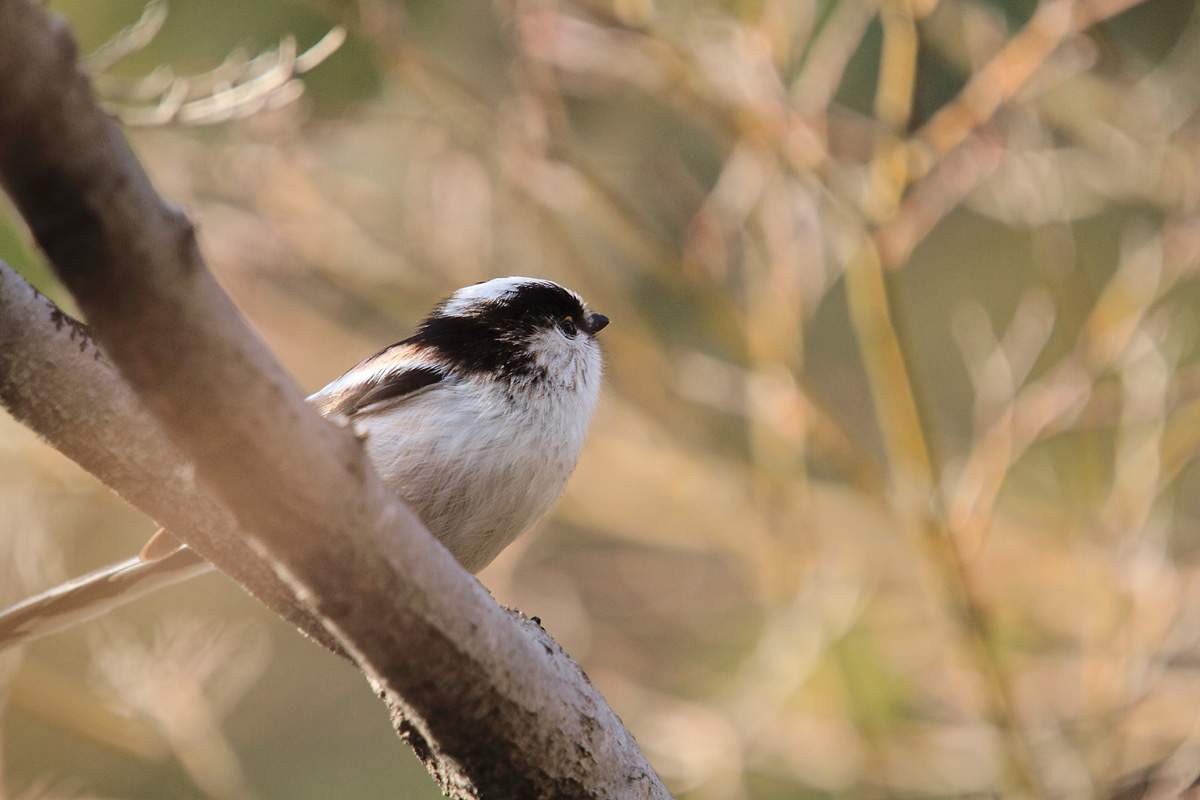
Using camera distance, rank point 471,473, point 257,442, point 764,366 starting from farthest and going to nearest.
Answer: point 764,366 → point 471,473 → point 257,442

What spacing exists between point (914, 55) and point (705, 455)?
191cm

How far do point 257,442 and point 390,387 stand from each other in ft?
4.93

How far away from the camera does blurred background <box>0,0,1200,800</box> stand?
3.26 m

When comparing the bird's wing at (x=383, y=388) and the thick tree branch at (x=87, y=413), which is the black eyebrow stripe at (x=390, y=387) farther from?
the thick tree branch at (x=87, y=413)

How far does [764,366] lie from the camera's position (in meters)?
3.80

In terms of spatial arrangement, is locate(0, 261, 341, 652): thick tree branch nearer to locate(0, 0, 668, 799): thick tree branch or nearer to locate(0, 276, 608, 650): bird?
locate(0, 0, 668, 799): thick tree branch

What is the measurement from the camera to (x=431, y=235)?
431cm

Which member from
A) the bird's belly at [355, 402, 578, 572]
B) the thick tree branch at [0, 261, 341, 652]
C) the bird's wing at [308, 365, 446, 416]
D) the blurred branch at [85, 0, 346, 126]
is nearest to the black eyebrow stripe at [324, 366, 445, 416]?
the bird's wing at [308, 365, 446, 416]

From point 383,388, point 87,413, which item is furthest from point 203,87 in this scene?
point 87,413

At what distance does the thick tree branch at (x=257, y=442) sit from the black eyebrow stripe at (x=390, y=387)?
3.22 feet

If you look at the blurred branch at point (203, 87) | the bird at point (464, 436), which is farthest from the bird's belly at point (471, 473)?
the blurred branch at point (203, 87)

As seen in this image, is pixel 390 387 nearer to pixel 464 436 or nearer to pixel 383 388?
pixel 383 388

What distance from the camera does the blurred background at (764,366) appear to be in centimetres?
326

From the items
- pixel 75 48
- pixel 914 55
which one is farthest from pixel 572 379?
pixel 75 48
